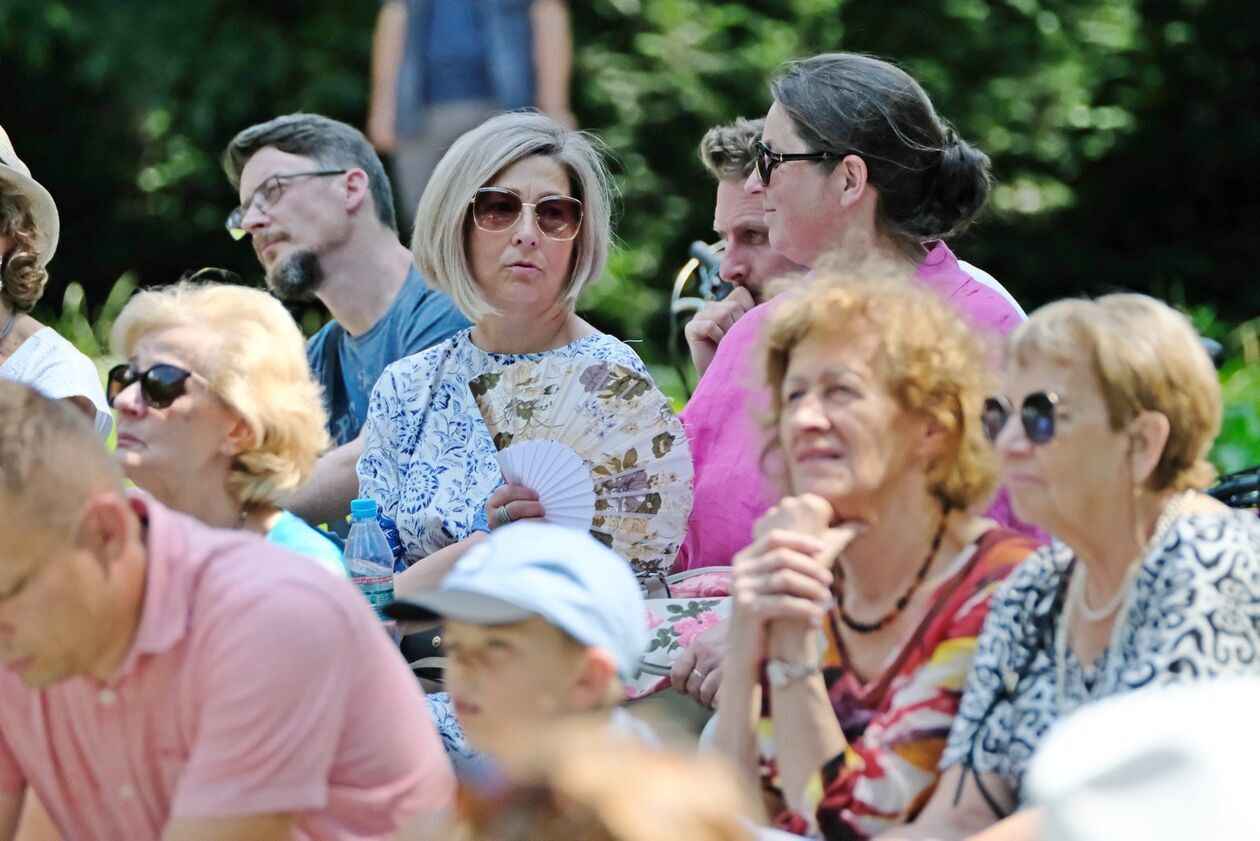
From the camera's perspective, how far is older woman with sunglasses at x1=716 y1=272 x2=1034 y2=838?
2.59 metres

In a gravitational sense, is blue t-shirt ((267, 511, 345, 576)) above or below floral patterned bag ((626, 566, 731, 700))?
above

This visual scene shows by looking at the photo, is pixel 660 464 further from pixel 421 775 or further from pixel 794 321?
pixel 421 775

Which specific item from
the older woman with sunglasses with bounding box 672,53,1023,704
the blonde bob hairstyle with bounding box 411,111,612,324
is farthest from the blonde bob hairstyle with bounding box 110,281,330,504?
the older woman with sunglasses with bounding box 672,53,1023,704

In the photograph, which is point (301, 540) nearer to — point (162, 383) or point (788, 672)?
point (162, 383)

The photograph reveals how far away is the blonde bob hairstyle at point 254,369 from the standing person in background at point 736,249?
49.0 inches

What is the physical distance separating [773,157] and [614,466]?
813 mm

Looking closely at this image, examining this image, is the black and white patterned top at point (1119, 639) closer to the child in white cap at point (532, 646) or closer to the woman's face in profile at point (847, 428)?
the woman's face in profile at point (847, 428)

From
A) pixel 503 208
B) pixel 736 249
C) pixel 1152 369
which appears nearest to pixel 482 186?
pixel 503 208

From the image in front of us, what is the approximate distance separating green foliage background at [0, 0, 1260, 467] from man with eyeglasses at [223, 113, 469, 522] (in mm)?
5481

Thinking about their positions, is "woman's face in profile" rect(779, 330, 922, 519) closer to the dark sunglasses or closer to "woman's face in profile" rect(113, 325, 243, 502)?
"woman's face in profile" rect(113, 325, 243, 502)

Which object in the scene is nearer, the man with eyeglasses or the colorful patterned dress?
the colorful patterned dress

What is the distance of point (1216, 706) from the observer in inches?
64.9

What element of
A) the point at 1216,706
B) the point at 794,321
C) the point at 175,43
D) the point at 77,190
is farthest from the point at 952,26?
the point at 1216,706

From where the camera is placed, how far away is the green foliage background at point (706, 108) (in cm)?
1117
